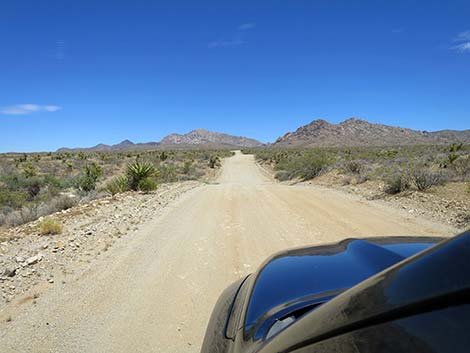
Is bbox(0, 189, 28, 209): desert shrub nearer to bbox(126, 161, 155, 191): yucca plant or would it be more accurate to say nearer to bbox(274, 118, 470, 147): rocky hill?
bbox(126, 161, 155, 191): yucca plant

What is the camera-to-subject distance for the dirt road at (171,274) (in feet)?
11.8

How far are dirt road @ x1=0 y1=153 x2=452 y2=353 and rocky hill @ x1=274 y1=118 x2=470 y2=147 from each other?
432 feet

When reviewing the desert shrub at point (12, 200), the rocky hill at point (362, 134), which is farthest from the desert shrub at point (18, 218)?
the rocky hill at point (362, 134)

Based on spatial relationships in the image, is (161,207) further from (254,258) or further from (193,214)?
(254,258)

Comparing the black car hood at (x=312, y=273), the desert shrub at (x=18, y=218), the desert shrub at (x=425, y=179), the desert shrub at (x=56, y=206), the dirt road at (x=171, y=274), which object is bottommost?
the dirt road at (x=171, y=274)

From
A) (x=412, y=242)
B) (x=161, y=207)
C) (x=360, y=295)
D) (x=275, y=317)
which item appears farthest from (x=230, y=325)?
(x=161, y=207)

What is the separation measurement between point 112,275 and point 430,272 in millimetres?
5072

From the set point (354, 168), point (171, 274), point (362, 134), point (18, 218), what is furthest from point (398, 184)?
point (362, 134)

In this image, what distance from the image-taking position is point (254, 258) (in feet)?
18.7

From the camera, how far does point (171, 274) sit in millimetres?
5184

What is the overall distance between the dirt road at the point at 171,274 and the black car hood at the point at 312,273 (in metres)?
1.64

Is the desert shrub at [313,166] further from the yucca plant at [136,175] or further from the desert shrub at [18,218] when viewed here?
the desert shrub at [18,218]

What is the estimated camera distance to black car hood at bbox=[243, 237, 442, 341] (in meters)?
1.87

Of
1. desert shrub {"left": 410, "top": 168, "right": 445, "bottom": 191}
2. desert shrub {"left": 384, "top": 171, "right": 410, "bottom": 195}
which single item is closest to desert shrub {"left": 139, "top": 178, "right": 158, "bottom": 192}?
desert shrub {"left": 384, "top": 171, "right": 410, "bottom": 195}
